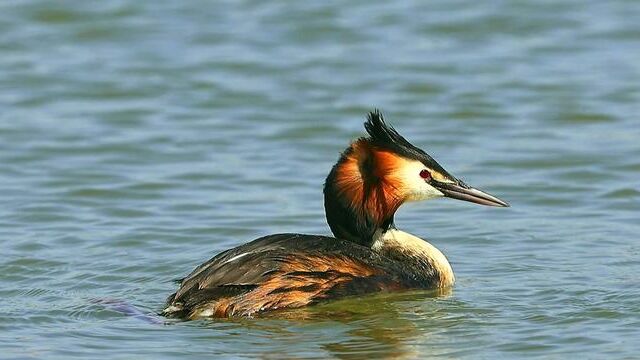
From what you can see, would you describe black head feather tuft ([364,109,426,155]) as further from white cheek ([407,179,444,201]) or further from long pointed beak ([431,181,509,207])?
long pointed beak ([431,181,509,207])

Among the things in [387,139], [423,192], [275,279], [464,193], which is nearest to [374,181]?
[387,139]

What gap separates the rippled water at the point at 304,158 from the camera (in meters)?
8.77

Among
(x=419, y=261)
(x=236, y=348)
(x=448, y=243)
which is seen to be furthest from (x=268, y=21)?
(x=236, y=348)

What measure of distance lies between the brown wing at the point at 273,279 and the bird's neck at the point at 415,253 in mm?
488

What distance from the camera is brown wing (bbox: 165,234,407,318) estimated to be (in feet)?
28.8

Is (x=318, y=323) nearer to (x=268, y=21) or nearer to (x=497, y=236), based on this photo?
(x=497, y=236)

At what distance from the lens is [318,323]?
8.75 m

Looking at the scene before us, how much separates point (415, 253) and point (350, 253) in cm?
67

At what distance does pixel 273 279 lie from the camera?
8852mm

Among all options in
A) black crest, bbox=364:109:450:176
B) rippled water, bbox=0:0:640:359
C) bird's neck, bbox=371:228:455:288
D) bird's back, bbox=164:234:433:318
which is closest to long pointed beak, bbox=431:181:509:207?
black crest, bbox=364:109:450:176

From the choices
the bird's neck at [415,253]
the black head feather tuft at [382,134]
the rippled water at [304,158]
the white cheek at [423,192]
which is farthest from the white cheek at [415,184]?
the rippled water at [304,158]

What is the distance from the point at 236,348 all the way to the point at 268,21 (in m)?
9.94

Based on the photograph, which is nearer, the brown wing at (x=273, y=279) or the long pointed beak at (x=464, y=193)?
the brown wing at (x=273, y=279)

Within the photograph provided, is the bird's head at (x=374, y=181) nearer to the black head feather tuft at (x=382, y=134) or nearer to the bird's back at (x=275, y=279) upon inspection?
the black head feather tuft at (x=382, y=134)
